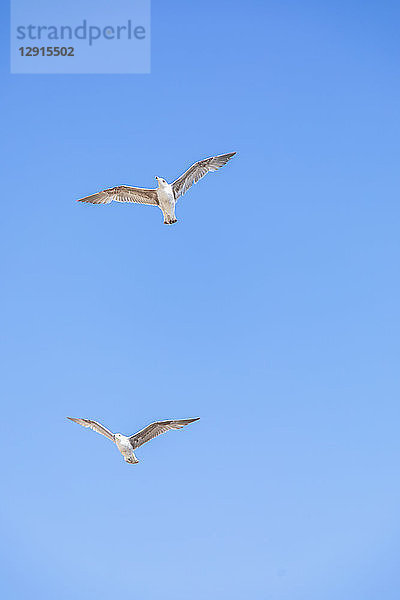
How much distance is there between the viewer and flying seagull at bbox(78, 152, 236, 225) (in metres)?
19.2

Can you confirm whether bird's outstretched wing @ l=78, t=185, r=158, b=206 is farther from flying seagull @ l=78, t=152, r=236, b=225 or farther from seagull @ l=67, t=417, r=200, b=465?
seagull @ l=67, t=417, r=200, b=465

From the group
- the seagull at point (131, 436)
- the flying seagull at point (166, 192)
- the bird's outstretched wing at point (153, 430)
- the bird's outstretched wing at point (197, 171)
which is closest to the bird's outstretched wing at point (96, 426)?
the seagull at point (131, 436)

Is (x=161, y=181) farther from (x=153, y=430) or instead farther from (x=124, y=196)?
(x=153, y=430)

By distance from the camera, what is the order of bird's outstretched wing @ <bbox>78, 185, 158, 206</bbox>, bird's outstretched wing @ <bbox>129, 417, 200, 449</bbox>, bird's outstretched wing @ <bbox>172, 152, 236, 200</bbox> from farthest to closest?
1. bird's outstretched wing @ <bbox>129, 417, 200, 449</bbox>
2. bird's outstretched wing @ <bbox>78, 185, 158, 206</bbox>
3. bird's outstretched wing @ <bbox>172, 152, 236, 200</bbox>

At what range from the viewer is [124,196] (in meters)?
20.1

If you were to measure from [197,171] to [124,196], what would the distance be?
2236 millimetres

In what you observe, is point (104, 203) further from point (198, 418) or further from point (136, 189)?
point (198, 418)

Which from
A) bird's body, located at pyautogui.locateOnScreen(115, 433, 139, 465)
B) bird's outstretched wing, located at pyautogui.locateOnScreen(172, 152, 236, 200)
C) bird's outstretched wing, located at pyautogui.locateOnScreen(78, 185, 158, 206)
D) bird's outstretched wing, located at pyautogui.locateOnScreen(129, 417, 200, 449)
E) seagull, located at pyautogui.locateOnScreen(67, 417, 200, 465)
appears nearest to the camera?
bird's outstretched wing, located at pyautogui.locateOnScreen(172, 152, 236, 200)

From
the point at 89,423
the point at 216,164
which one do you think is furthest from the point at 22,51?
the point at 89,423

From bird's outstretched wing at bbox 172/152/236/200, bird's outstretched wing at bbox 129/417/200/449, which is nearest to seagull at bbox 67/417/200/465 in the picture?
bird's outstretched wing at bbox 129/417/200/449

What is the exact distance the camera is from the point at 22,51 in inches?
835

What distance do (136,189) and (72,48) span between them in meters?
5.04

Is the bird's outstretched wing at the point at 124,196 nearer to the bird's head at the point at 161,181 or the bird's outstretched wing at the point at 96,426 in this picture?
the bird's head at the point at 161,181

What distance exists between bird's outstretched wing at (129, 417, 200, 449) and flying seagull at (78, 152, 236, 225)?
5.81m
